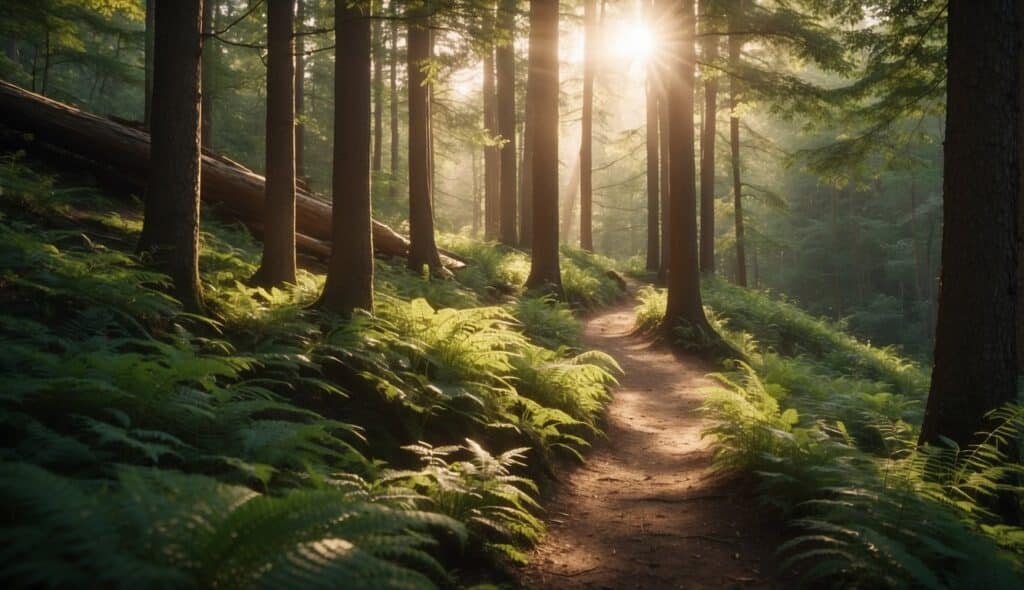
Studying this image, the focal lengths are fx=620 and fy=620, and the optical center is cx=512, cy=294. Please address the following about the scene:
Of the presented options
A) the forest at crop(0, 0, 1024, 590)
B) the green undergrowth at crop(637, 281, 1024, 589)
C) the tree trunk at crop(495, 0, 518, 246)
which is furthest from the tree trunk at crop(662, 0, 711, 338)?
the tree trunk at crop(495, 0, 518, 246)

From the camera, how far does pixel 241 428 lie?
3.74 metres

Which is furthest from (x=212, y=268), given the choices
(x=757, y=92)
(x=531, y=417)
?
(x=757, y=92)

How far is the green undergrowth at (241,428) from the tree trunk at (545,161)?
6258 mm

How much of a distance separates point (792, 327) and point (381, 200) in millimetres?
16780

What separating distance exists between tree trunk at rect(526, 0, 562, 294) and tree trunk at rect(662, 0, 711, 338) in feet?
8.94

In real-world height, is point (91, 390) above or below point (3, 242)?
below

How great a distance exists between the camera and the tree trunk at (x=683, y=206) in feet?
40.5

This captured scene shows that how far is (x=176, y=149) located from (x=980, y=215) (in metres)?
7.30

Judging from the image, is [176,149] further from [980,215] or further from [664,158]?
[664,158]

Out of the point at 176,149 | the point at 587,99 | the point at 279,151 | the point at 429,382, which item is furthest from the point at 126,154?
the point at 587,99

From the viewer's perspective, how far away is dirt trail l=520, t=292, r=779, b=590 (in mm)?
4273

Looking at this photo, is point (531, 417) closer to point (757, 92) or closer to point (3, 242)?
point (3, 242)

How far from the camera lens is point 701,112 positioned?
2488 centimetres

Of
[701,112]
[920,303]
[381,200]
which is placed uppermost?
[701,112]
